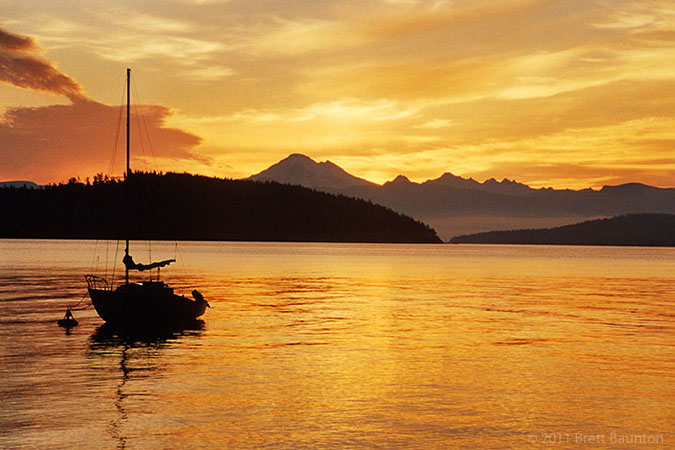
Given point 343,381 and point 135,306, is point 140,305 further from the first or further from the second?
point 343,381

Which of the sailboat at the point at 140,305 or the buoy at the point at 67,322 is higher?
the sailboat at the point at 140,305

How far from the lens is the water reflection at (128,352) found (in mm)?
25531

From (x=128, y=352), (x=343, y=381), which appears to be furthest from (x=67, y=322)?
(x=343, y=381)

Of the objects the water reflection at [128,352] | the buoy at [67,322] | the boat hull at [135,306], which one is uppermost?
the boat hull at [135,306]

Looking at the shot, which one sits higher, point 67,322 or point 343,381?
point 67,322

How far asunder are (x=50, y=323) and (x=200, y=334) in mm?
11879

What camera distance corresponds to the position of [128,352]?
132 ft

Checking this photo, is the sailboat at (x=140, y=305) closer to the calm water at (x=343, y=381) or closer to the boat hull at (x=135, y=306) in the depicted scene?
the boat hull at (x=135, y=306)

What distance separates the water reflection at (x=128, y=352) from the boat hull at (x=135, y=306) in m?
0.79

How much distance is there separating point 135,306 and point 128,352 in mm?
8966

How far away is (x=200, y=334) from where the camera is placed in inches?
1884

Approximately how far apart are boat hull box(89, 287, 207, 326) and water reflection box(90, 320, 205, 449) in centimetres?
79

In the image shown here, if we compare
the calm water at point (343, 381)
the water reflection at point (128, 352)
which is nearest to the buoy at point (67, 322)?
the calm water at point (343, 381)

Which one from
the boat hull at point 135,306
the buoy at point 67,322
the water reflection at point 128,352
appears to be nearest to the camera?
the water reflection at point 128,352
